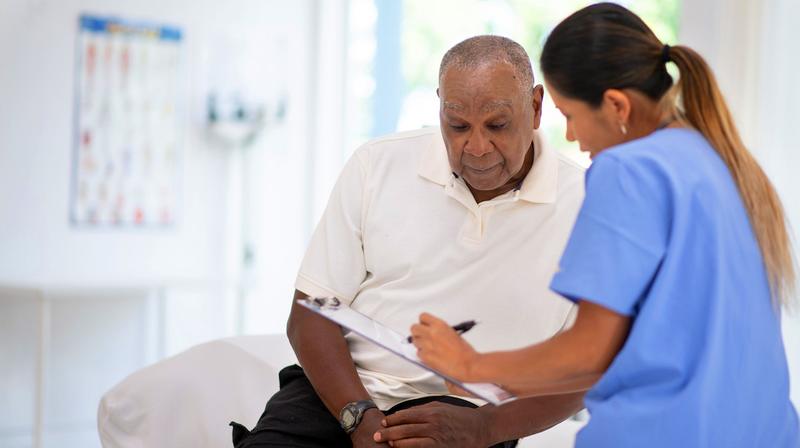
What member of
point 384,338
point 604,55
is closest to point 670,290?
point 604,55

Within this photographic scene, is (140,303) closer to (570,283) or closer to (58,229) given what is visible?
(58,229)

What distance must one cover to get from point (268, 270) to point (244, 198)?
367 mm

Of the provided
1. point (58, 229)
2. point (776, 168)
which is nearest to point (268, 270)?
point (58, 229)

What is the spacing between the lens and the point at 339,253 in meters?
2.02

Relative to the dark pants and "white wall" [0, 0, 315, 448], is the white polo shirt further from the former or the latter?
"white wall" [0, 0, 315, 448]

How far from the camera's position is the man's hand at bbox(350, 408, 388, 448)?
1.79 m

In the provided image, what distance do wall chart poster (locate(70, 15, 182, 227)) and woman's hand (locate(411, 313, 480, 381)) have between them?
3009mm

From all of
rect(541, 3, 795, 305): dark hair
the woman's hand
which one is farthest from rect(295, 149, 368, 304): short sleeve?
rect(541, 3, 795, 305): dark hair

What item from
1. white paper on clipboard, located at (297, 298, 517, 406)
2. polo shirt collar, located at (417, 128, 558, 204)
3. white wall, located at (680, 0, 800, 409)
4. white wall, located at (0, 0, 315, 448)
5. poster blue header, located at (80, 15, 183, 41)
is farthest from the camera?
poster blue header, located at (80, 15, 183, 41)

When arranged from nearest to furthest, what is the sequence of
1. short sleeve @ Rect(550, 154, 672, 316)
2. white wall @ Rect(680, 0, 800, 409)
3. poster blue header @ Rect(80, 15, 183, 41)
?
short sleeve @ Rect(550, 154, 672, 316) < white wall @ Rect(680, 0, 800, 409) < poster blue header @ Rect(80, 15, 183, 41)

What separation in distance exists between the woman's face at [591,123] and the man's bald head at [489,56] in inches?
19.6

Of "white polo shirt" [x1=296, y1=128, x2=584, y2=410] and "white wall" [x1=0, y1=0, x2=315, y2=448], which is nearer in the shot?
"white polo shirt" [x1=296, y1=128, x2=584, y2=410]

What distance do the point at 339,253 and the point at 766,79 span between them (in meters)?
1.25

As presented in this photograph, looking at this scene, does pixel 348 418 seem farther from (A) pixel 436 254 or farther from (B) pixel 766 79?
(B) pixel 766 79
